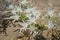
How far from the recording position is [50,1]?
281cm

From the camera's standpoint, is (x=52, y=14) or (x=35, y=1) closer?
(x=52, y=14)

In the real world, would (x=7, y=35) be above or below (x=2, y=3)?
below

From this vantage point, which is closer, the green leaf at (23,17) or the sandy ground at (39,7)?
the sandy ground at (39,7)

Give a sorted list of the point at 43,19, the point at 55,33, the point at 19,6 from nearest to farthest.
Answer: the point at 55,33 → the point at 43,19 → the point at 19,6

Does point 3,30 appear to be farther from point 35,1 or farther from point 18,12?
point 35,1

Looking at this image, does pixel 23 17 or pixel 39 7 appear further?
pixel 39 7

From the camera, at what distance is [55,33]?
209 cm

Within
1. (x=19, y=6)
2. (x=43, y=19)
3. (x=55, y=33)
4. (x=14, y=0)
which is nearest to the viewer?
(x=55, y=33)

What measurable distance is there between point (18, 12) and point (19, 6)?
0.61 feet

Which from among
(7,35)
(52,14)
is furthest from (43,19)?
(7,35)

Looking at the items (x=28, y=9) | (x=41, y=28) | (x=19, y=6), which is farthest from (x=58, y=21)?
(x=19, y=6)

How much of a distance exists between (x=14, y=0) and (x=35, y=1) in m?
0.35

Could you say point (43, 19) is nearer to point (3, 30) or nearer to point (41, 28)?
point (41, 28)

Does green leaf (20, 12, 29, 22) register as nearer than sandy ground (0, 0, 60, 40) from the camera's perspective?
No
